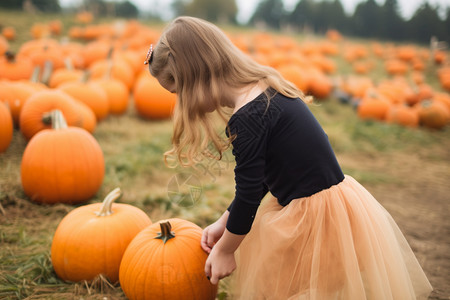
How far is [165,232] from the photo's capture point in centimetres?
199

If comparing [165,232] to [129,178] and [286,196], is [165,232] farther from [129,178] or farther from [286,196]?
[129,178]

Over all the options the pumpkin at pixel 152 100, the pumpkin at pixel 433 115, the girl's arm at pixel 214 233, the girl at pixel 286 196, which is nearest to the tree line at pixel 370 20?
the pumpkin at pixel 433 115

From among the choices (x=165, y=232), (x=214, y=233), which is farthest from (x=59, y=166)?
(x=214, y=233)

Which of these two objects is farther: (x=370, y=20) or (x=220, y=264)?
(x=370, y=20)

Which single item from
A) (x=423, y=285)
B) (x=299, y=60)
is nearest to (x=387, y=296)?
(x=423, y=285)

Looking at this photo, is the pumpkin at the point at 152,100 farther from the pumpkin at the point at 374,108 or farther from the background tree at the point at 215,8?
the background tree at the point at 215,8

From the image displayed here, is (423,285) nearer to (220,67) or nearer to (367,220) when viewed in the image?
(367,220)

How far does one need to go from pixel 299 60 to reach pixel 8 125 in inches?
330

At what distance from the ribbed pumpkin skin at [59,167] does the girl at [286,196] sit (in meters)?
1.68

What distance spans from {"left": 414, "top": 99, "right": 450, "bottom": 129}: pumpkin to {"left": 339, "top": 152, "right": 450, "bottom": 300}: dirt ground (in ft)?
5.16

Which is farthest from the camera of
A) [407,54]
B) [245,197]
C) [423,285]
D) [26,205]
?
[407,54]

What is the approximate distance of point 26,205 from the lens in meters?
3.08

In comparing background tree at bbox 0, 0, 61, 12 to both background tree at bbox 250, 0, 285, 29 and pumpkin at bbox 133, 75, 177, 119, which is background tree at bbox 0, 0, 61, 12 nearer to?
pumpkin at bbox 133, 75, 177, 119

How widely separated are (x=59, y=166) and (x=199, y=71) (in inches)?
76.9
